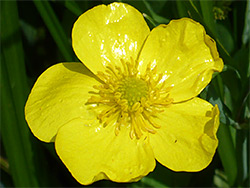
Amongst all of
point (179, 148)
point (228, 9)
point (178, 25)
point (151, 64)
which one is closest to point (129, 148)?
point (179, 148)

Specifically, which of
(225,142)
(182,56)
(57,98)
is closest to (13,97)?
(57,98)

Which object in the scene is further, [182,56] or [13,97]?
[13,97]

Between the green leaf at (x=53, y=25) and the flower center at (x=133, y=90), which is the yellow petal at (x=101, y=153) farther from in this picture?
the green leaf at (x=53, y=25)

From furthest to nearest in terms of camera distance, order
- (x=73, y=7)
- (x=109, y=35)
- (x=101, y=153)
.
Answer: (x=73, y=7)
(x=109, y=35)
(x=101, y=153)

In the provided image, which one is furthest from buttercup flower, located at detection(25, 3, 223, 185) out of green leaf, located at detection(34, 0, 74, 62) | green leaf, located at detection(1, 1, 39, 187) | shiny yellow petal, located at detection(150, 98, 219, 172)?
green leaf, located at detection(1, 1, 39, 187)

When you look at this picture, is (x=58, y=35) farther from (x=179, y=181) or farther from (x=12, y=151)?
(x=179, y=181)

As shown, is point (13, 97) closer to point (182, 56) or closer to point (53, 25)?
point (53, 25)

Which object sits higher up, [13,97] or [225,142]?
[13,97]

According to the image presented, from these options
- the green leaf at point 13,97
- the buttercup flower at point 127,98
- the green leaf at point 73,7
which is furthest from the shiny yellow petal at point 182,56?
the green leaf at point 13,97
